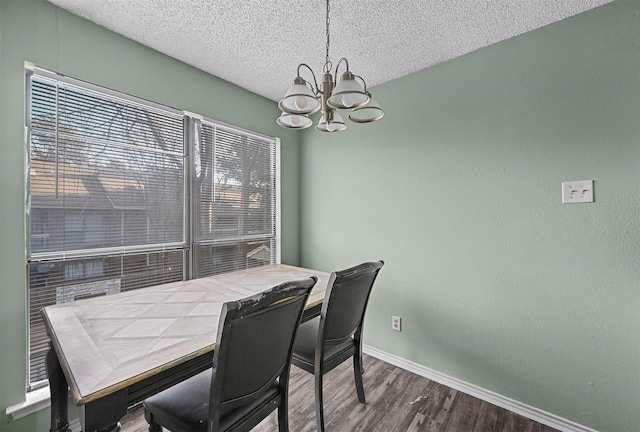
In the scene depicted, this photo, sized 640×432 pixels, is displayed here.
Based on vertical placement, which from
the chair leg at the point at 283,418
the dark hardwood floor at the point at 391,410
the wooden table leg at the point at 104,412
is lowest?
the dark hardwood floor at the point at 391,410

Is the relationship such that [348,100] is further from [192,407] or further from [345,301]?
[192,407]

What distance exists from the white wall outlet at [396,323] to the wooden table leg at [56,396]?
83.0 inches

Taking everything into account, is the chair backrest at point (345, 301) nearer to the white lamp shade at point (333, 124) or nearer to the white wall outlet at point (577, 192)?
the white lamp shade at point (333, 124)

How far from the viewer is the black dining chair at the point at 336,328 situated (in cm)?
143

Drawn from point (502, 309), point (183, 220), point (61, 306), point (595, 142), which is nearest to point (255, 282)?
point (183, 220)

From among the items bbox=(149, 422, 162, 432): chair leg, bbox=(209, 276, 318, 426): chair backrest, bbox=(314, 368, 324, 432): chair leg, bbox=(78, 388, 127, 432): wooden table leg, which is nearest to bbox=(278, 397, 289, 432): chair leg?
bbox=(209, 276, 318, 426): chair backrest

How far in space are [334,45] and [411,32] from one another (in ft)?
1.70

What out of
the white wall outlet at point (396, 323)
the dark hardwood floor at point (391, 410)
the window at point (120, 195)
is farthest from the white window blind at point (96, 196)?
the white wall outlet at point (396, 323)

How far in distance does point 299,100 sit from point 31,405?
2137 millimetres

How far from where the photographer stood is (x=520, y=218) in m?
1.79

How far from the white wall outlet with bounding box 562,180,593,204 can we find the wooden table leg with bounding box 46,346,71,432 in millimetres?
2751

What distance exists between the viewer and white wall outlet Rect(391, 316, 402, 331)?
2.34 m

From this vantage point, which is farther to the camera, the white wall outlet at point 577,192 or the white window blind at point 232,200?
the white window blind at point 232,200

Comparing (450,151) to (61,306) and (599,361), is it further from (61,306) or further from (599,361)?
(61,306)
